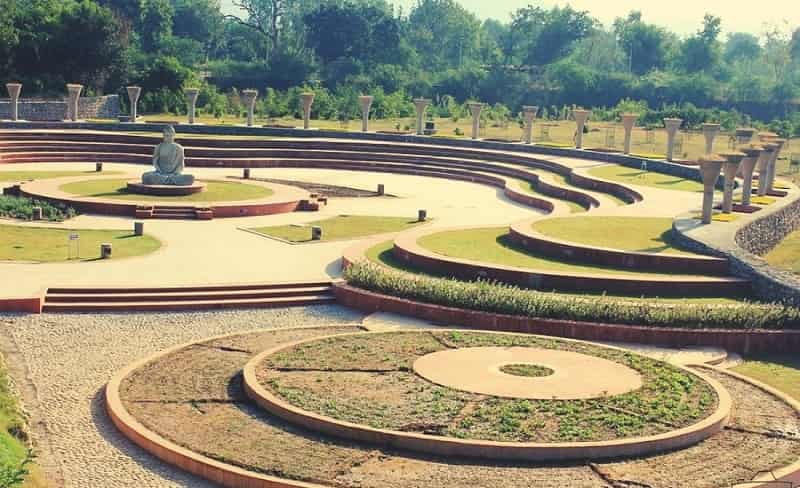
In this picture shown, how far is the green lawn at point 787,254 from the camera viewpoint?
26.2 m

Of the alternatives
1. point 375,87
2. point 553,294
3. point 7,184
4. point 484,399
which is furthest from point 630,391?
A: point 375,87

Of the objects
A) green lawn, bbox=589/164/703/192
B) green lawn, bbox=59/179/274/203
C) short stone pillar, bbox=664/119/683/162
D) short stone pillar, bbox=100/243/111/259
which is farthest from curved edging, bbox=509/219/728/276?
short stone pillar, bbox=664/119/683/162

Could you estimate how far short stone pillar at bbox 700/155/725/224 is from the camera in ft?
85.5

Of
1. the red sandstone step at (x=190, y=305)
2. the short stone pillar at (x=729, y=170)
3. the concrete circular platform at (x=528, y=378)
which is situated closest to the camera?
the concrete circular platform at (x=528, y=378)

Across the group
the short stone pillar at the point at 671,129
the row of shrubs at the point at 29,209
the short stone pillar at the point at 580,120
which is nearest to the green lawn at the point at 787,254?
the short stone pillar at the point at 671,129

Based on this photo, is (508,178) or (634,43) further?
(634,43)

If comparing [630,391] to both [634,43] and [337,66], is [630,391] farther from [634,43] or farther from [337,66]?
[634,43]

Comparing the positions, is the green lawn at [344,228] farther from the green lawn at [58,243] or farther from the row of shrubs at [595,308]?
the row of shrubs at [595,308]

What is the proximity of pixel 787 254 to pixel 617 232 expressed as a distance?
186 inches

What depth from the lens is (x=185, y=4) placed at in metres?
101

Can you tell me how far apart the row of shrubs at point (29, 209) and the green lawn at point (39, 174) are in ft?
22.3

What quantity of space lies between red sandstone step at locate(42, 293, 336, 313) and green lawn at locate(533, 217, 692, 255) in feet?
20.3

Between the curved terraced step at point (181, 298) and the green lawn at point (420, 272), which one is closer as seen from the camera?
the curved terraced step at point (181, 298)

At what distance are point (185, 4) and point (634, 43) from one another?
38.5 meters
